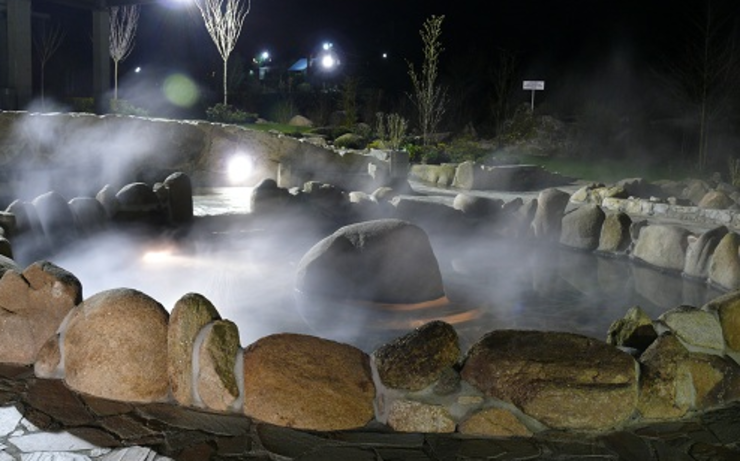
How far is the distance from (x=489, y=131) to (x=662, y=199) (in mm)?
16759


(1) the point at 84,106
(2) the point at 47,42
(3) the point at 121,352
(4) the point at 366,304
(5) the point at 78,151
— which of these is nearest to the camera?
(3) the point at 121,352

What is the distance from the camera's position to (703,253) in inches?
341

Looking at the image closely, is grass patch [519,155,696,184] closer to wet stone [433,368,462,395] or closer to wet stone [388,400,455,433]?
wet stone [433,368,462,395]

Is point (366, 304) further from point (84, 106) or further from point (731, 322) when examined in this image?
point (84, 106)

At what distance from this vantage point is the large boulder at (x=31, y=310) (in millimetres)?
4383

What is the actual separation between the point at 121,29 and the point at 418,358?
26.7m

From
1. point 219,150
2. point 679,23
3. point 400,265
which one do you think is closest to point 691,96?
point 679,23

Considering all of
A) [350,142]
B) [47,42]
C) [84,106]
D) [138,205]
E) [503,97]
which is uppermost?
[47,42]

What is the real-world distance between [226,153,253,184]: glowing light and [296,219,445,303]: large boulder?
26.4 feet

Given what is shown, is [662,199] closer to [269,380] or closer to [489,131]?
[269,380]

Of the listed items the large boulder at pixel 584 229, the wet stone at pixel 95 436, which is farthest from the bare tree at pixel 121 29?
the wet stone at pixel 95 436

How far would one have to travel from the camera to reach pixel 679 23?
2964cm

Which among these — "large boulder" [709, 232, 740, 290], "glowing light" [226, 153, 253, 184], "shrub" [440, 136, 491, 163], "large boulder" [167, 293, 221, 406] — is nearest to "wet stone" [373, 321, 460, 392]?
"large boulder" [167, 293, 221, 406]

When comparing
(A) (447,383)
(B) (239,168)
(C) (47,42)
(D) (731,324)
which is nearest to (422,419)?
A: (A) (447,383)
